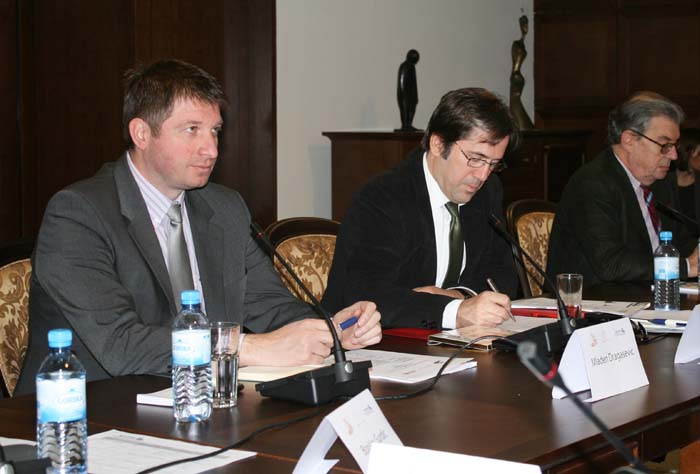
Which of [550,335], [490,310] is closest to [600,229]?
[490,310]

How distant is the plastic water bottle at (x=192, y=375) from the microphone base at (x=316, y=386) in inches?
5.3

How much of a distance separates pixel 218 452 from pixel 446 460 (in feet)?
1.47

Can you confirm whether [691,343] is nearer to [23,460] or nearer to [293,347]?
[293,347]

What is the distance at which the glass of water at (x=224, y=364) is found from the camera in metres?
1.80

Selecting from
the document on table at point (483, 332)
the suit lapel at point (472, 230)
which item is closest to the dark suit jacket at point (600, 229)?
the suit lapel at point (472, 230)

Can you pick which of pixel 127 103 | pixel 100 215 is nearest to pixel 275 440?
pixel 100 215

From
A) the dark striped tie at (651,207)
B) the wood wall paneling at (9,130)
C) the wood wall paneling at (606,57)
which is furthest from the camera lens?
the wood wall paneling at (606,57)

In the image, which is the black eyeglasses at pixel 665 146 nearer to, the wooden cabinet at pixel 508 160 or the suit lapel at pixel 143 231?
the wooden cabinet at pixel 508 160

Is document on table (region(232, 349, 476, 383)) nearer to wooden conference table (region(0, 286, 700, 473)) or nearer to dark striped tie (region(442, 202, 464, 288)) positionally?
wooden conference table (region(0, 286, 700, 473))

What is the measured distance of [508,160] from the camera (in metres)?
6.49

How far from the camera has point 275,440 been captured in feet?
5.15

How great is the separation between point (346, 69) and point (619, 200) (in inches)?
91.0

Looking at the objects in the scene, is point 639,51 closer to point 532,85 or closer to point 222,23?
point 532,85

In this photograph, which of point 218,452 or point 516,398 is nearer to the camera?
point 218,452
